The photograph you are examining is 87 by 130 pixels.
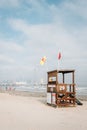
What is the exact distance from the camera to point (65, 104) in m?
15.1

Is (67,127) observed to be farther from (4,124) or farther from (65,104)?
(65,104)

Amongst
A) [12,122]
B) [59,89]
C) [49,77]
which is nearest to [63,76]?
[49,77]

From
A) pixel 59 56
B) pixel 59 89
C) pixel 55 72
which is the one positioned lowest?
pixel 59 89

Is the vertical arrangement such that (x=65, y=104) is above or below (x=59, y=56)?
below

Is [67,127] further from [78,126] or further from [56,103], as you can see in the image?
[56,103]

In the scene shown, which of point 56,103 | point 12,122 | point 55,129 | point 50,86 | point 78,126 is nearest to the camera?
point 55,129

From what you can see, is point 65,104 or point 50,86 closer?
point 65,104

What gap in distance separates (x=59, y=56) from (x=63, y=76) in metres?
1.50

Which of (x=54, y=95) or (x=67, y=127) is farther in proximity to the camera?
(x=54, y=95)

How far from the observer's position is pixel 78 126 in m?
8.30

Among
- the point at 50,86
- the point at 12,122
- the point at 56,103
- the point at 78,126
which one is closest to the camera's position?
the point at 78,126

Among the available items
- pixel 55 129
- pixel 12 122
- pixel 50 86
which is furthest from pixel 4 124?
pixel 50 86

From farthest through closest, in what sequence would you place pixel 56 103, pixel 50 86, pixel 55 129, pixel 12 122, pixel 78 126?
pixel 50 86 → pixel 56 103 → pixel 12 122 → pixel 78 126 → pixel 55 129

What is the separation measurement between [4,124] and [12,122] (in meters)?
0.56
